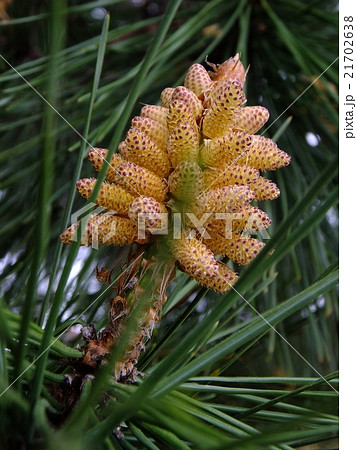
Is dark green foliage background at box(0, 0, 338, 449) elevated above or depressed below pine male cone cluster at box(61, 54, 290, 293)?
above

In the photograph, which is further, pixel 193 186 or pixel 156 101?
pixel 156 101

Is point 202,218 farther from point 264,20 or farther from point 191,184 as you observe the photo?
point 264,20

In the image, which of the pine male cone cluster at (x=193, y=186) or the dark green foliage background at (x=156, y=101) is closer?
the pine male cone cluster at (x=193, y=186)

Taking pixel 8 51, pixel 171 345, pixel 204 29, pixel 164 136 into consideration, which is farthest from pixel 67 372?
pixel 8 51

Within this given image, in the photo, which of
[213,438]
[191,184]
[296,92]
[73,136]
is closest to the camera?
[213,438]

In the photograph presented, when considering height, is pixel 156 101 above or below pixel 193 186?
above

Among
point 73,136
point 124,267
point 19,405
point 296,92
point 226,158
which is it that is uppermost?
point 296,92

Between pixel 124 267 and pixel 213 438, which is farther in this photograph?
pixel 124 267

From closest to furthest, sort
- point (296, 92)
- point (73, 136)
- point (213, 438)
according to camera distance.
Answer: point (213, 438), point (296, 92), point (73, 136)

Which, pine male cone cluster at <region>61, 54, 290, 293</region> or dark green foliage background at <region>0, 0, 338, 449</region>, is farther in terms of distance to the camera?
dark green foliage background at <region>0, 0, 338, 449</region>

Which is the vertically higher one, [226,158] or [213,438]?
[226,158]

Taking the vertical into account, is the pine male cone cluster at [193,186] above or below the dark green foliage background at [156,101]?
below
